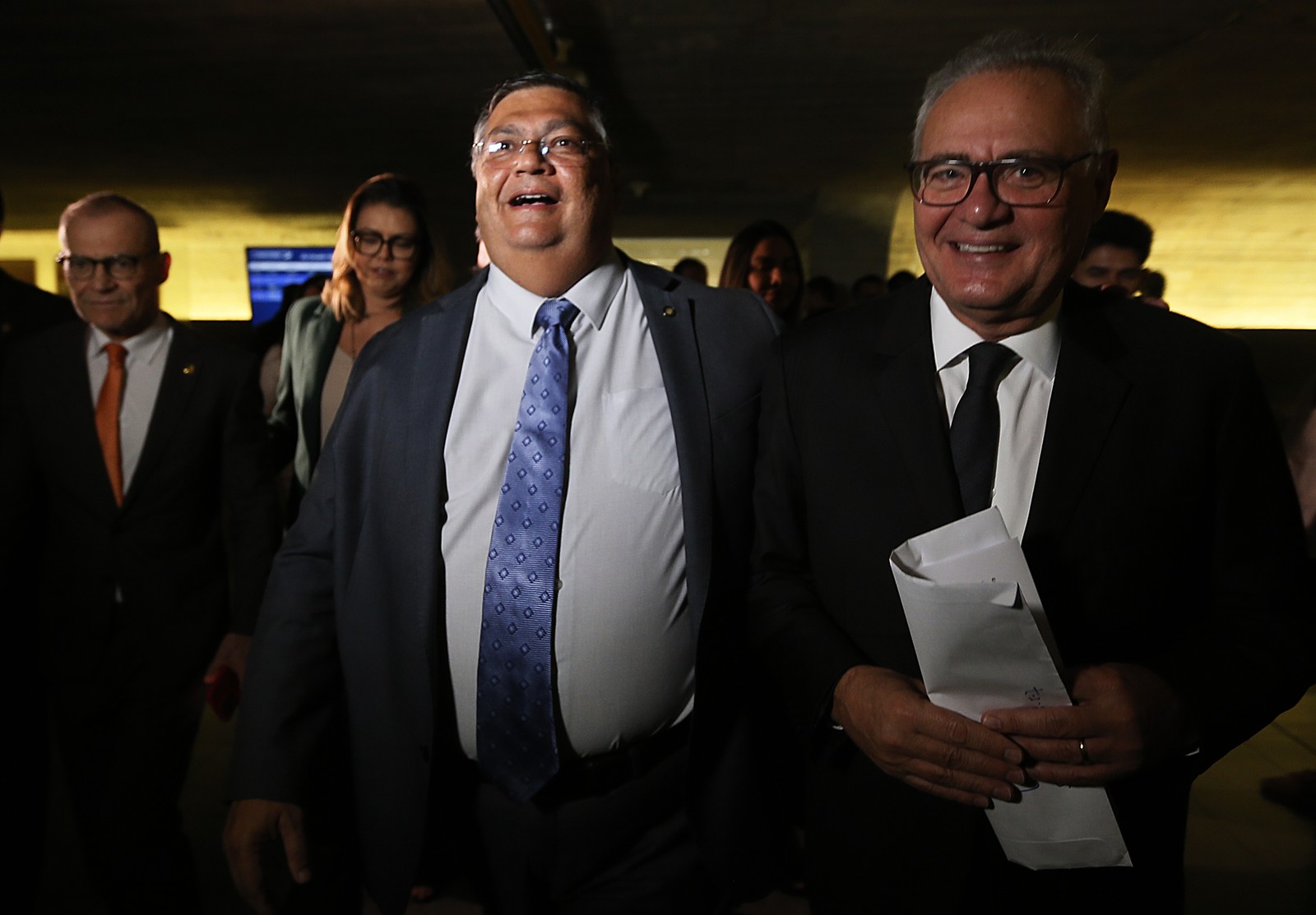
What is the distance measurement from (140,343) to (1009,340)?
213 centimetres

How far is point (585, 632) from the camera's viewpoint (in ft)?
4.61

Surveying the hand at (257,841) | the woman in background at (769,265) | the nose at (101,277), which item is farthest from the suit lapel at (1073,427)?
the woman in background at (769,265)

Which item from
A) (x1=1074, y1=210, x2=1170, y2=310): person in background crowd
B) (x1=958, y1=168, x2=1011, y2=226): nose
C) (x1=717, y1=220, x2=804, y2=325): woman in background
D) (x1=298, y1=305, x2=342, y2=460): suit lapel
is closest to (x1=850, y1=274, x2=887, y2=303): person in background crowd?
(x1=717, y1=220, x2=804, y2=325): woman in background

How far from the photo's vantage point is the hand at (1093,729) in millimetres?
967

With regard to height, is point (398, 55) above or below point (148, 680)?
above

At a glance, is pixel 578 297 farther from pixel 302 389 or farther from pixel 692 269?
pixel 692 269

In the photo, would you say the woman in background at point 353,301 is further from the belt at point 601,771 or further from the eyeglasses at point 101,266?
the belt at point 601,771

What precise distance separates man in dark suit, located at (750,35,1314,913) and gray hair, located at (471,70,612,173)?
0.60 metres

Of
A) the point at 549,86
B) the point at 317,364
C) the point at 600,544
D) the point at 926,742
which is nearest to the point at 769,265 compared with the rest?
the point at 317,364

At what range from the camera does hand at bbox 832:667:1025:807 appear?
990 mm

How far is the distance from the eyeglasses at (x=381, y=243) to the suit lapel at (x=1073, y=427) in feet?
6.63

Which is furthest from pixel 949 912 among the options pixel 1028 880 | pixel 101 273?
pixel 101 273

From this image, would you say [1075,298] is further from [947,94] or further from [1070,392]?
[947,94]

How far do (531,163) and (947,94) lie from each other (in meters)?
0.69
